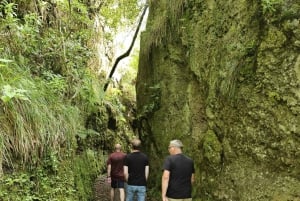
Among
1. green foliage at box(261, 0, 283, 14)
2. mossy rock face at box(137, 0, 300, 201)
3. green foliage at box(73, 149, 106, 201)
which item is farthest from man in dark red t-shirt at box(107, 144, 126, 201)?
green foliage at box(261, 0, 283, 14)

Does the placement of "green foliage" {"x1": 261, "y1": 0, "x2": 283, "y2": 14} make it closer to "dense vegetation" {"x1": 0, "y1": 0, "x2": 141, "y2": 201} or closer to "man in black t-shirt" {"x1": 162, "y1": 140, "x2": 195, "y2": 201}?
"man in black t-shirt" {"x1": 162, "y1": 140, "x2": 195, "y2": 201}

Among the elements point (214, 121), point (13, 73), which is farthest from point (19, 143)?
point (214, 121)

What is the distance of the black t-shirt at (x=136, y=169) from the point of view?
8477 millimetres

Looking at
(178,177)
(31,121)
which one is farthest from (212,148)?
(31,121)

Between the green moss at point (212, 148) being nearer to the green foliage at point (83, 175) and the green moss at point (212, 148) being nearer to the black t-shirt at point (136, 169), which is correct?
the black t-shirt at point (136, 169)

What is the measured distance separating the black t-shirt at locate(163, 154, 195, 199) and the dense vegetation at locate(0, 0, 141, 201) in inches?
92.3

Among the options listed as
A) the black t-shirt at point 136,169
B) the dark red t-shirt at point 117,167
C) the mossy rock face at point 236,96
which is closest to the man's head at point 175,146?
the mossy rock face at point 236,96

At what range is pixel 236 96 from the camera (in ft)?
26.3

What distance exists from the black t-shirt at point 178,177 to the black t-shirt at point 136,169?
5.86 feet

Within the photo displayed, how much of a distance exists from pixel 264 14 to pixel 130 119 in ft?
50.3

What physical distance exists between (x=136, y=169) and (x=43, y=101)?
2668 mm

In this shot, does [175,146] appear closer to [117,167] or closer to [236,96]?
[236,96]

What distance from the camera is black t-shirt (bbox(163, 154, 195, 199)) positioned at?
6.72m

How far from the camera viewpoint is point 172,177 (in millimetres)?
6758
